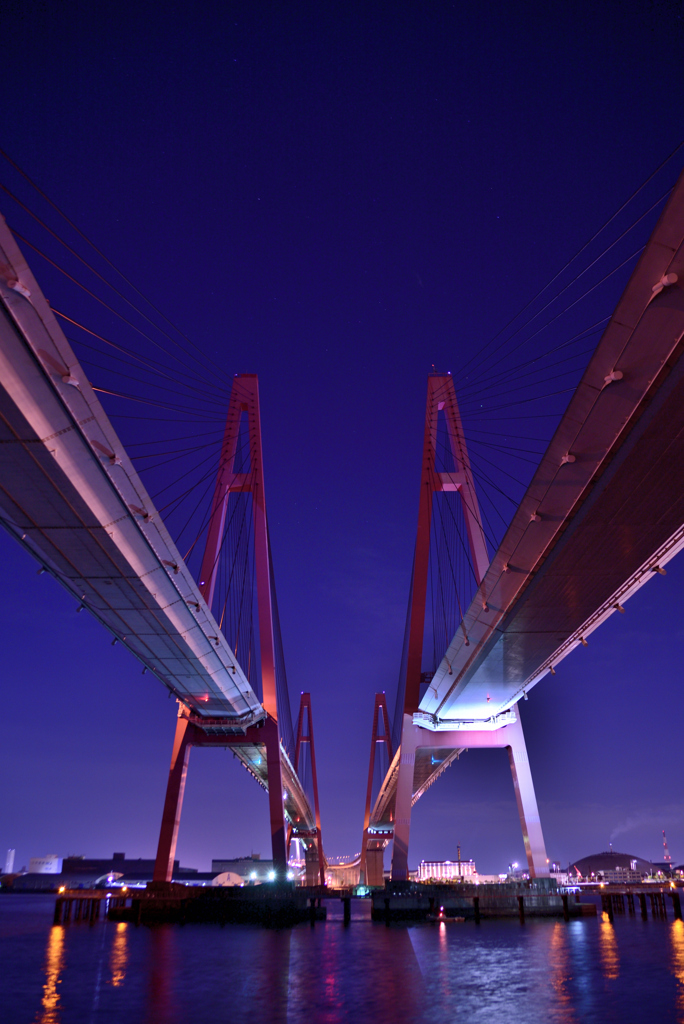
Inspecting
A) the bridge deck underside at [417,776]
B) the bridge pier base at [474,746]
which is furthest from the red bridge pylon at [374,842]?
the bridge pier base at [474,746]

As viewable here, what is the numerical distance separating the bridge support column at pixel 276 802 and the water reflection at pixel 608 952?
14.5 metres

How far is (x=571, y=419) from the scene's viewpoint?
15758mm

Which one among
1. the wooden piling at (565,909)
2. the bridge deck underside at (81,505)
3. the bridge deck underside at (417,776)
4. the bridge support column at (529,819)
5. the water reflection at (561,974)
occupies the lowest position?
the water reflection at (561,974)

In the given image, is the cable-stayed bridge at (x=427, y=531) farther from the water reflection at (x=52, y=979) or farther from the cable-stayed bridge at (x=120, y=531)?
the water reflection at (x=52, y=979)

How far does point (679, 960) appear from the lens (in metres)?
20.5

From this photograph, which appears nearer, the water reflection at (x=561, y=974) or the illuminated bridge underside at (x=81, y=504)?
the water reflection at (x=561, y=974)

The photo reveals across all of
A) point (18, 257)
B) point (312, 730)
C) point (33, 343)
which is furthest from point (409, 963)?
point (312, 730)

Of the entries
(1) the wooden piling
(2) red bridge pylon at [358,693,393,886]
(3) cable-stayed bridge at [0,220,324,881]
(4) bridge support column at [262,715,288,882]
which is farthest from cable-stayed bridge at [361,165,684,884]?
(2) red bridge pylon at [358,693,393,886]

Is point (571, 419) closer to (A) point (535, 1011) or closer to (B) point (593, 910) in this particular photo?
(A) point (535, 1011)

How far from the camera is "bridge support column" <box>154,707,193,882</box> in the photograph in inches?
1378

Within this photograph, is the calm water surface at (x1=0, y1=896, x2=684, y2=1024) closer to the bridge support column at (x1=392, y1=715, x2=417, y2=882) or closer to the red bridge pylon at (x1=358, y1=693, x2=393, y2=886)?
the bridge support column at (x1=392, y1=715, x2=417, y2=882)

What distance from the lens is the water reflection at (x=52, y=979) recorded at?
13.4 m

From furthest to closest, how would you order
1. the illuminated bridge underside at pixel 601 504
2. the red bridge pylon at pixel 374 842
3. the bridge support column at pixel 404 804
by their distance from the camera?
1. the red bridge pylon at pixel 374 842
2. the bridge support column at pixel 404 804
3. the illuminated bridge underside at pixel 601 504

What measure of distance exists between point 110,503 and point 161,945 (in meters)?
16.0
